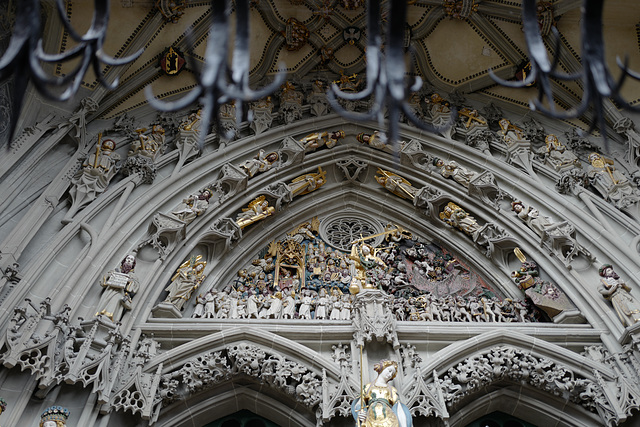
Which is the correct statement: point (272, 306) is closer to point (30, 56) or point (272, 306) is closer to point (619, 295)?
point (619, 295)

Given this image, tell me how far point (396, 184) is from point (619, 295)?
152 inches

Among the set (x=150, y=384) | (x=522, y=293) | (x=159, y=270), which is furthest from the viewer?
(x=522, y=293)

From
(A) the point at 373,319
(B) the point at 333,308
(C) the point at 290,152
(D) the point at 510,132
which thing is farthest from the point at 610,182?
(C) the point at 290,152

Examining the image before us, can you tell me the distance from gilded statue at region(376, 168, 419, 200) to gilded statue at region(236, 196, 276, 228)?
203cm

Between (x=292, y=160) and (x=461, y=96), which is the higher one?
(x=461, y=96)

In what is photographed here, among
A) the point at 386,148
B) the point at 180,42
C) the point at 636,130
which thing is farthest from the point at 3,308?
the point at 636,130

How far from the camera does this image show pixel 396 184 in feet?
32.1

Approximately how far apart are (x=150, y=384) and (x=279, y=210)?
3814 mm

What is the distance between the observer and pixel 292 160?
31.4ft

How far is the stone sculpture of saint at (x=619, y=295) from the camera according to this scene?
22.4 feet

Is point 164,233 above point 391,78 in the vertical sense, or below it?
above

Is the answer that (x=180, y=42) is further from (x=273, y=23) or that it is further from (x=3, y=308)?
(x=3, y=308)

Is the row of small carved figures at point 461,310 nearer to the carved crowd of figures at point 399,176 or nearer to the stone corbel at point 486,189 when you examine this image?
the carved crowd of figures at point 399,176

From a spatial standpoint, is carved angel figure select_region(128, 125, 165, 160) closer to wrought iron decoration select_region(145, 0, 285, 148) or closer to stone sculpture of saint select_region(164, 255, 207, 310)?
stone sculpture of saint select_region(164, 255, 207, 310)
